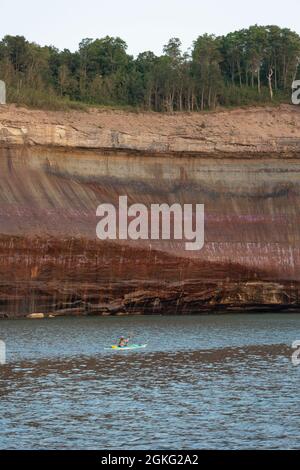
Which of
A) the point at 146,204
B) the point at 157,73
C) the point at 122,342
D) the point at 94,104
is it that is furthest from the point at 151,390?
the point at 157,73

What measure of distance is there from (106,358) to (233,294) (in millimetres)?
18860

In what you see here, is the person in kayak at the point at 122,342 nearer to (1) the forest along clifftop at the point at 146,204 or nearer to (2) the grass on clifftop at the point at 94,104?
(1) the forest along clifftop at the point at 146,204

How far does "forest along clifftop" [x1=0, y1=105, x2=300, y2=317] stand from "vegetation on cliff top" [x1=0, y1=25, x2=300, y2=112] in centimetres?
438

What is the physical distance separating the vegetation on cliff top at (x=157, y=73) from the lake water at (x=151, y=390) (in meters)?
22.6

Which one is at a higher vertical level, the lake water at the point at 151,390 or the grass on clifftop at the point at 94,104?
the grass on clifftop at the point at 94,104

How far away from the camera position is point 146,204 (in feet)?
149

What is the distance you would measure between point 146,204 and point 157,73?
14.0 metres

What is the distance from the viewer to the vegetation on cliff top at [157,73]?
53.5 metres

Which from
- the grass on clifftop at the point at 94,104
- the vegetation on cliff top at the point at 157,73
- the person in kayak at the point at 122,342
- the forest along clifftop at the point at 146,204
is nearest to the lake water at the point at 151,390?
the person in kayak at the point at 122,342

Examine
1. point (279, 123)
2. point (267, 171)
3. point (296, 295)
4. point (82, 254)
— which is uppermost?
point (279, 123)

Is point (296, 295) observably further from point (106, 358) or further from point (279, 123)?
point (106, 358)
